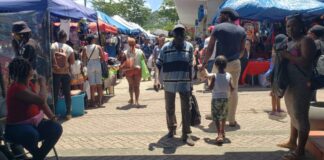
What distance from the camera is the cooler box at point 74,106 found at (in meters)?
8.94

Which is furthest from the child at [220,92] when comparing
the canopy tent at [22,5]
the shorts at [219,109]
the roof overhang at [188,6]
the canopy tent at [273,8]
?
the roof overhang at [188,6]

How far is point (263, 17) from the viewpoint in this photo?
12.4 metres

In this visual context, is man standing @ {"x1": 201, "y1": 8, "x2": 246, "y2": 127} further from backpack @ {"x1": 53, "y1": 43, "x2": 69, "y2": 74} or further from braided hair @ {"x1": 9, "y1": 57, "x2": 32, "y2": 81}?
backpack @ {"x1": 53, "y1": 43, "x2": 69, "y2": 74}

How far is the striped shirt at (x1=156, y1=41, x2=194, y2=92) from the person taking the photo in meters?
6.43

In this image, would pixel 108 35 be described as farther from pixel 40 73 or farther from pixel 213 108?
pixel 213 108

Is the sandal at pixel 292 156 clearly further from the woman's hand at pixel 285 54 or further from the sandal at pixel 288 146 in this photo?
the woman's hand at pixel 285 54

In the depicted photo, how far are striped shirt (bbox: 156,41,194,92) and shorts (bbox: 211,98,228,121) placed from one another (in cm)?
47

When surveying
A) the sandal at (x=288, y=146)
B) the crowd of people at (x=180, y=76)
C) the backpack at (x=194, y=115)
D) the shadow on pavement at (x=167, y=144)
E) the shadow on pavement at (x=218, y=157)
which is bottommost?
the shadow on pavement at (x=218, y=157)

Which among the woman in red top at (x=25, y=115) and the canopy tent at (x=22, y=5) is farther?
the canopy tent at (x=22, y=5)

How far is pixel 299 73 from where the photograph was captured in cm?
525

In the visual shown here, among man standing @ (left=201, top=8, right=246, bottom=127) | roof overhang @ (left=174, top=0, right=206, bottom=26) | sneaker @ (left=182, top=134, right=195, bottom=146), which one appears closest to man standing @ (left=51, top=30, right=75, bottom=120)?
sneaker @ (left=182, top=134, right=195, bottom=146)

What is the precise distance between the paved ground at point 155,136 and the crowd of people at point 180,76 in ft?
0.85

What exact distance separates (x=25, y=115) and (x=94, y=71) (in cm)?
524

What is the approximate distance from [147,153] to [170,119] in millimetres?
876
